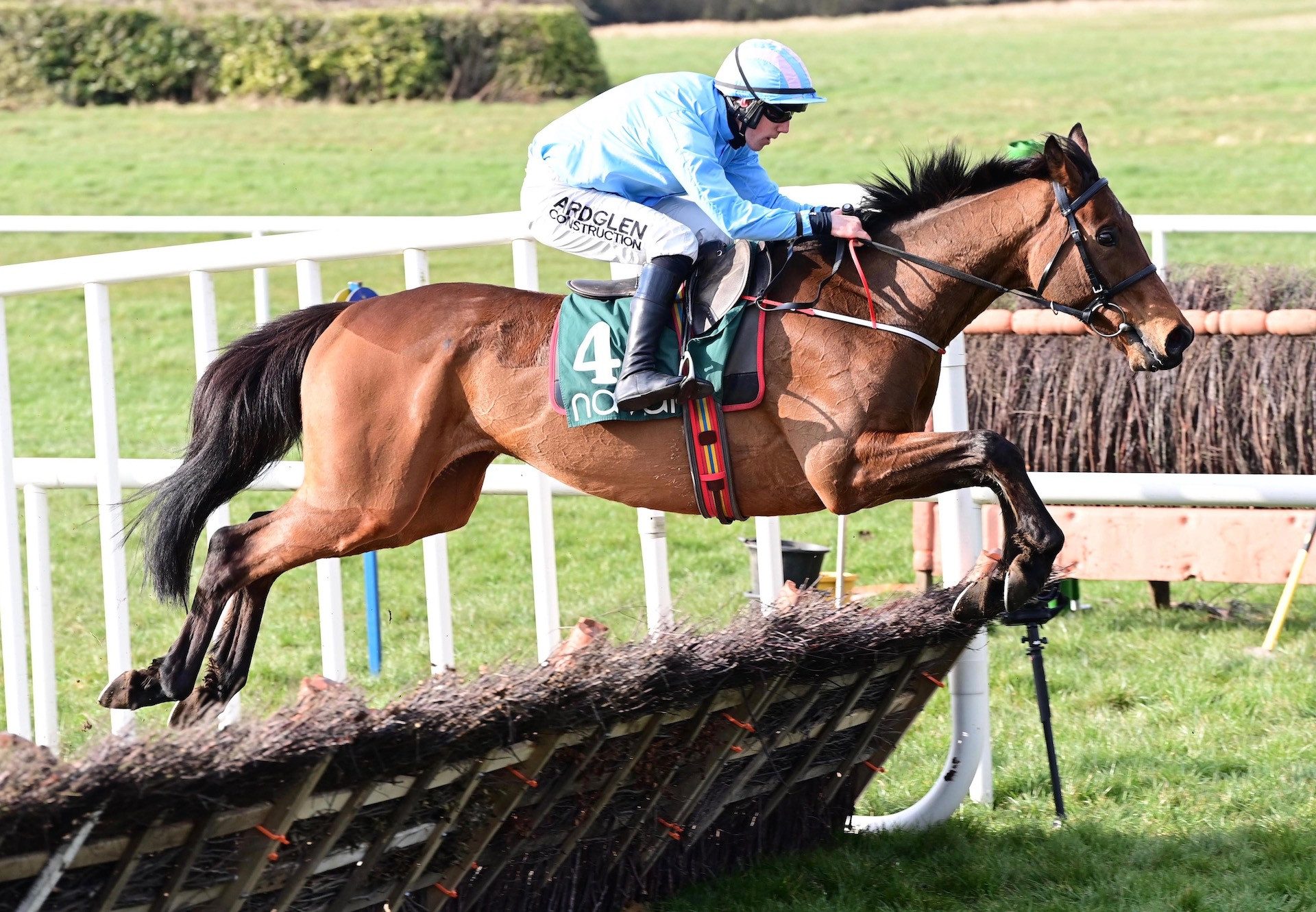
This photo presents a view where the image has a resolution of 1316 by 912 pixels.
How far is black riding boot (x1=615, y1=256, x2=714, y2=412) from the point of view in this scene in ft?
12.9

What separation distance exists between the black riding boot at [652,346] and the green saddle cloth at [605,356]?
31 mm

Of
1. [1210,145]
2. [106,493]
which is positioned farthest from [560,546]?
[1210,145]

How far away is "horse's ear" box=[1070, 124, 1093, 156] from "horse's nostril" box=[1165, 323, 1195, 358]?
1.65 ft

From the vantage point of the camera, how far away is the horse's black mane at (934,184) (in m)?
4.15

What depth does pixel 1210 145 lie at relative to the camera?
2041cm

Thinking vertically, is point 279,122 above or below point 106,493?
above

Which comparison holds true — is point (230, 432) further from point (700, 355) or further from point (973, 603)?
point (973, 603)

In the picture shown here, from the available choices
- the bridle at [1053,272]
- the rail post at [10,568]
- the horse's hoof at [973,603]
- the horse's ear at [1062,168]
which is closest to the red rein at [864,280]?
the bridle at [1053,272]

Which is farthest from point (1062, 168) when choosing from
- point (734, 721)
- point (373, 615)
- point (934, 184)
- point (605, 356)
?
point (373, 615)

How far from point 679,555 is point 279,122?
1539 centimetres

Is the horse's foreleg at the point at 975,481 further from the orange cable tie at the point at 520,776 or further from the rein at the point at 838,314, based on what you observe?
the orange cable tie at the point at 520,776

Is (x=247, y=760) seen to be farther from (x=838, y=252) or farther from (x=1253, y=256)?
(x=1253, y=256)

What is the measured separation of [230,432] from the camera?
4387 millimetres

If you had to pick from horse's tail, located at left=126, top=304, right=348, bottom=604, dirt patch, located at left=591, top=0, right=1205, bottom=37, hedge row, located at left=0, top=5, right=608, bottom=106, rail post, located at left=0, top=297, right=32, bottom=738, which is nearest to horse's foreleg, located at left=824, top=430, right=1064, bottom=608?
horse's tail, located at left=126, top=304, right=348, bottom=604
